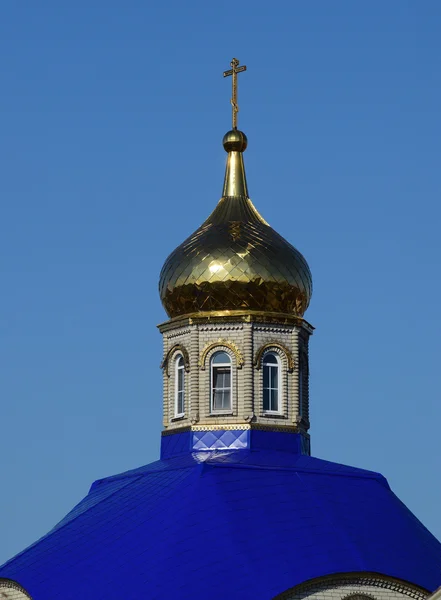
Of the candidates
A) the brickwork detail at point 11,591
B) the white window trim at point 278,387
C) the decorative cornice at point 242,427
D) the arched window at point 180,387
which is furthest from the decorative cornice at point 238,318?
the brickwork detail at point 11,591

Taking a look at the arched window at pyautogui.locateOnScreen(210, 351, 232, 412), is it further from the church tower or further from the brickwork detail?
the brickwork detail

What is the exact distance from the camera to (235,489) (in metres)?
28.5

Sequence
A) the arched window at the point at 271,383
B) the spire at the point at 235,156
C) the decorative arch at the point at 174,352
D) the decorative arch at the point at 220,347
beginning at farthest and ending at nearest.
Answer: the spire at the point at 235,156 < the decorative arch at the point at 174,352 < the arched window at the point at 271,383 < the decorative arch at the point at 220,347

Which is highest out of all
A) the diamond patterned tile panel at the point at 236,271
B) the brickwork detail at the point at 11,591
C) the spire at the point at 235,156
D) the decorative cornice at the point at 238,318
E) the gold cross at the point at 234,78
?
the gold cross at the point at 234,78

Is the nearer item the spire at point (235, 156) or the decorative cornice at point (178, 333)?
the decorative cornice at point (178, 333)

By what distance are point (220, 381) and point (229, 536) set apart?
→ 540 cm

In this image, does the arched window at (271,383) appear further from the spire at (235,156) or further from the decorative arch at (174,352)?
the spire at (235,156)

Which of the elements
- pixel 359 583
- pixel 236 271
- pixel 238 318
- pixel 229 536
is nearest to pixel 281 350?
pixel 238 318

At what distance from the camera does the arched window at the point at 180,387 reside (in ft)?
107

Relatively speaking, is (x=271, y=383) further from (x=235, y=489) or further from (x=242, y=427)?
(x=235, y=489)

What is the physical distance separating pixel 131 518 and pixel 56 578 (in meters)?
1.69

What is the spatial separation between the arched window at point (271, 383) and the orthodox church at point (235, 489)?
0.08 feet

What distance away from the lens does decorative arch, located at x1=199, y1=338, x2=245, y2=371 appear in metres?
31.8

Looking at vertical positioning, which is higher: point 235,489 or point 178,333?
point 178,333
